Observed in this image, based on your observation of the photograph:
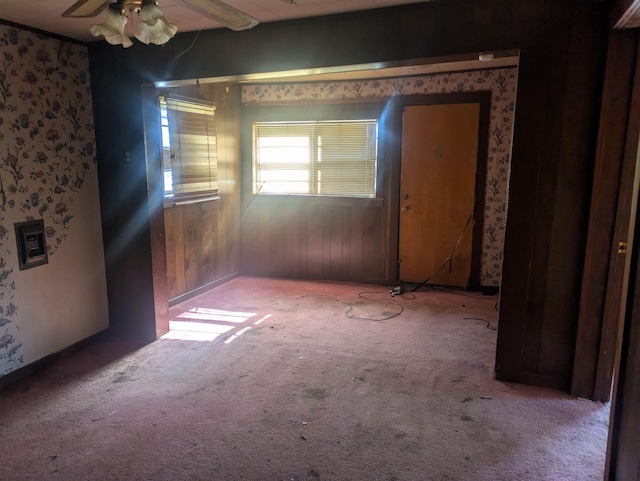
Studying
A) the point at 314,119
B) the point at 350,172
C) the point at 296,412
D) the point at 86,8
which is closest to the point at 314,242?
the point at 350,172

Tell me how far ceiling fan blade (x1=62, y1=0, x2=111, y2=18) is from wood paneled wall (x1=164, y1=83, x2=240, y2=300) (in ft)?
7.11

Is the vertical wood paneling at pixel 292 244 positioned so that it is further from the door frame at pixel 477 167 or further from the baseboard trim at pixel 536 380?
the baseboard trim at pixel 536 380

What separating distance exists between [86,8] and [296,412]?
2156 millimetres

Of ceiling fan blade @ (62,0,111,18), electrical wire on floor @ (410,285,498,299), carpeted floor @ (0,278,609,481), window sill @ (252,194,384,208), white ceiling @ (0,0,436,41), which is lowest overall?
carpeted floor @ (0,278,609,481)

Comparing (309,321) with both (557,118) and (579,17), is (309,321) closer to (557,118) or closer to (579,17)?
(557,118)

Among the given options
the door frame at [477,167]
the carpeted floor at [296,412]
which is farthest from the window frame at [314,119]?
the carpeted floor at [296,412]

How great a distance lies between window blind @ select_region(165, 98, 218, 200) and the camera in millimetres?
4078

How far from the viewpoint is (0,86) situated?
2.68 metres

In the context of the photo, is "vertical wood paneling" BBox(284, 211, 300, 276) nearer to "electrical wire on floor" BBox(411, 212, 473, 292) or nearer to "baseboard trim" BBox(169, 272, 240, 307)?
"baseboard trim" BBox(169, 272, 240, 307)

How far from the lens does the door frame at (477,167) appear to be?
14.8 feet

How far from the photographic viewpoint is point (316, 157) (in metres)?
5.08

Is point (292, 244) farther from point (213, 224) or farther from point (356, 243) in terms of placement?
point (213, 224)

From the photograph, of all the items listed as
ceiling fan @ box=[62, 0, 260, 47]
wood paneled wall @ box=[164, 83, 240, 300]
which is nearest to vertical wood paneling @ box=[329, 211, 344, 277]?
wood paneled wall @ box=[164, 83, 240, 300]

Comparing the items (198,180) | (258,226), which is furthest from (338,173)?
(198,180)
